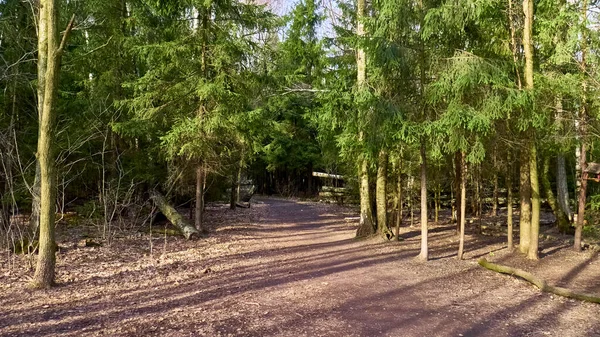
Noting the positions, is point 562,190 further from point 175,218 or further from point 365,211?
point 175,218

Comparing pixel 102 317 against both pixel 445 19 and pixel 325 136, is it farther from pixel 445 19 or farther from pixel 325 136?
pixel 325 136

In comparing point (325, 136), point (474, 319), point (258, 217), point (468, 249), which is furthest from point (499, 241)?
point (258, 217)

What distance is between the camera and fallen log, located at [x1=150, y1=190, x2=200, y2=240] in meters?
12.2

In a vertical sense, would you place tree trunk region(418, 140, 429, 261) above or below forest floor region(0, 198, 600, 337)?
above

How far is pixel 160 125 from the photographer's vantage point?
12.9 meters

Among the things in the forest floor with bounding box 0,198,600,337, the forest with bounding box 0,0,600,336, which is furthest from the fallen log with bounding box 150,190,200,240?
the forest floor with bounding box 0,198,600,337

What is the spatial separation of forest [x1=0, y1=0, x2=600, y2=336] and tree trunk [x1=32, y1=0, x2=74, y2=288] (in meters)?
0.03

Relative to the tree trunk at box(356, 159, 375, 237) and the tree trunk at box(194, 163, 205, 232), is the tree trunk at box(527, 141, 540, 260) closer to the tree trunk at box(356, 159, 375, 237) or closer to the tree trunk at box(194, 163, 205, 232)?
the tree trunk at box(356, 159, 375, 237)

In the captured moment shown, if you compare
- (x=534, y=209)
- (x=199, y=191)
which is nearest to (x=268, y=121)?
(x=199, y=191)

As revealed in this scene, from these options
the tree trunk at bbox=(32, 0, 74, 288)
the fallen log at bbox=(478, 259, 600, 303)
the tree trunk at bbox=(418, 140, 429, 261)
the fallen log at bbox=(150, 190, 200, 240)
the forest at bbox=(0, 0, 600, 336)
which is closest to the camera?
the fallen log at bbox=(478, 259, 600, 303)

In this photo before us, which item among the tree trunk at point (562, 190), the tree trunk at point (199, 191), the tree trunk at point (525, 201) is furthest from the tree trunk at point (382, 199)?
the tree trunk at point (562, 190)

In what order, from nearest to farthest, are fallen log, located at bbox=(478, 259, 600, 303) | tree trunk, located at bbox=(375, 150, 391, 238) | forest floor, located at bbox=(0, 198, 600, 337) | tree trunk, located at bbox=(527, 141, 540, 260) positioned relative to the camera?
forest floor, located at bbox=(0, 198, 600, 337), fallen log, located at bbox=(478, 259, 600, 303), tree trunk, located at bbox=(527, 141, 540, 260), tree trunk, located at bbox=(375, 150, 391, 238)

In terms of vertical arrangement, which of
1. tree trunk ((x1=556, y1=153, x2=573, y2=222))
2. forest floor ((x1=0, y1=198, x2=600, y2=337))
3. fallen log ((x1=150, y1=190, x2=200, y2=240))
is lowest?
forest floor ((x1=0, y1=198, x2=600, y2=337))

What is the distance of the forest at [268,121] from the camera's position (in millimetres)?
8422
